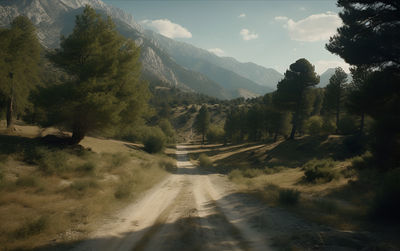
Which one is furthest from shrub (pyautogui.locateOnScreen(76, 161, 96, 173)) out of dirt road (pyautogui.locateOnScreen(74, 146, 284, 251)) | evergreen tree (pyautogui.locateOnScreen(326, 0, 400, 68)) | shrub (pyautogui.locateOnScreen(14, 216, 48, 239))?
evergreen tree (pyautogui.locateOnScreen(326, 0, 400, 68))

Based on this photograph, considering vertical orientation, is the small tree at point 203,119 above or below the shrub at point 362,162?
above

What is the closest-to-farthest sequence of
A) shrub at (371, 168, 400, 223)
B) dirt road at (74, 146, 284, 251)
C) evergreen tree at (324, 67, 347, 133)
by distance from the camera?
dirt road at (74, 146, 284, 251)
shrub at (371, 168, 400, 223)
evergreen tree at (324, 67, 347, 133)

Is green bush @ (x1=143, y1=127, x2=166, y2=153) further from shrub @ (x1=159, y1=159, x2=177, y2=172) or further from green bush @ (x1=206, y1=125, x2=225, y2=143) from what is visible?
green bush @ (x1=206, y1=125, x2=225, y2=143)

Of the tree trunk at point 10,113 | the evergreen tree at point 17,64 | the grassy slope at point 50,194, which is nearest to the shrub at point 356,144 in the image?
the grassy slope at point 50,194

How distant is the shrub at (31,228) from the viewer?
5566 millimetres

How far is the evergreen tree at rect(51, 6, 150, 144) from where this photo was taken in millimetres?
15180

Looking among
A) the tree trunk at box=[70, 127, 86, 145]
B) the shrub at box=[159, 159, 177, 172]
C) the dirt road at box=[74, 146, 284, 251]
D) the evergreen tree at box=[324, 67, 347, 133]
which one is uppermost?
the evergreen tree at box=[324, 67, 347, 133]

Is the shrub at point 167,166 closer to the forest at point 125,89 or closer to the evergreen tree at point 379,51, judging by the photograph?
the forest at point 125,89

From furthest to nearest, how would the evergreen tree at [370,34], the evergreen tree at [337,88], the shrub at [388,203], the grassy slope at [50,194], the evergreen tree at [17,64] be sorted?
the evergreen tree at [337,88], the evergreen tree at [17,64], the evergreen tree at [370,34], the shrub at [388,203], the grassy slope at [50,194]

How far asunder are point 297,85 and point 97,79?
3130 cm

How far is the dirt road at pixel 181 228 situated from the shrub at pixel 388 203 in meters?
4.13

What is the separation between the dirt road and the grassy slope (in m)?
0.91

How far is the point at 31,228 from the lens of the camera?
579 centimetres

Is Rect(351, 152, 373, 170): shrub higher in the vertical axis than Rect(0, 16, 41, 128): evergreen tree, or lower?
lower
